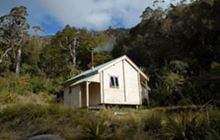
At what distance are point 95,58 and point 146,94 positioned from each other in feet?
43.8

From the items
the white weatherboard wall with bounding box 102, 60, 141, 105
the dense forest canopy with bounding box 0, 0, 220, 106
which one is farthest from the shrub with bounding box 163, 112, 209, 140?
the white weatherboard wall with bounding box 102, 60, 141, 105

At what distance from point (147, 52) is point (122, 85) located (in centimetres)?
1095

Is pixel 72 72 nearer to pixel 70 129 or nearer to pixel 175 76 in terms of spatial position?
pixel 175 76

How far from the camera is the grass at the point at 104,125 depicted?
341 inches

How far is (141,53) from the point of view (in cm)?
3747

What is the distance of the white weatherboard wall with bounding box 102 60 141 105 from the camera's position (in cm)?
2623

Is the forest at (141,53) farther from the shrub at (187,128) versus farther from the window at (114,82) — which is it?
the shrub at (187,128)

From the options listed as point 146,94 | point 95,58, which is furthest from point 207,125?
point 95,58

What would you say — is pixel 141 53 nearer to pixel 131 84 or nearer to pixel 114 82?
pixel 131 84

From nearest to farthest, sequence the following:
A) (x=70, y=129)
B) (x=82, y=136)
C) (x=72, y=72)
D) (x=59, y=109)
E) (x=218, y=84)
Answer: (x=82, y=136) → (x=70, y=129) → (x=59, y=109) → (x=218, y=84) → (x=72, y=72)

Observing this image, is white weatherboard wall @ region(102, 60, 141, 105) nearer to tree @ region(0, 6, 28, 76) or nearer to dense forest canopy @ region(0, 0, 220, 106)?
dense forest canopy @ region(0, 0, 220, 106)

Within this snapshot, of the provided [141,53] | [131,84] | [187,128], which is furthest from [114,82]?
[187,128]

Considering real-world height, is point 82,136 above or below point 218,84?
below

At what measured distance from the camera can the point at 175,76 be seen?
29922 mm
